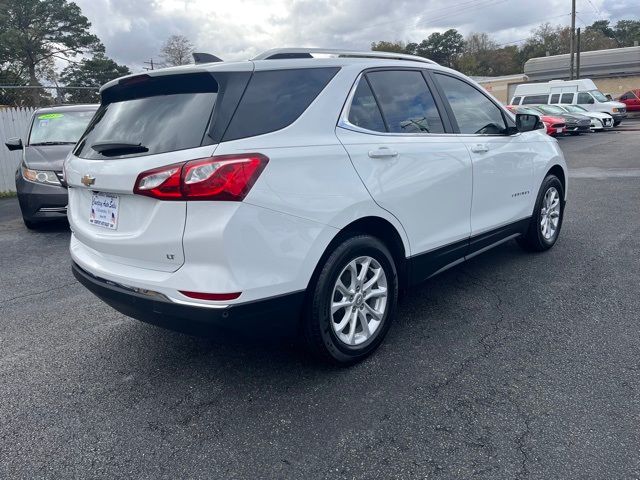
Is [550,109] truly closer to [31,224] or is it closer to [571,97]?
[571,97]

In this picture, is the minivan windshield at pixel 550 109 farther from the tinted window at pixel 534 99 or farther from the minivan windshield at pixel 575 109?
the tinted window at pixel 534 99

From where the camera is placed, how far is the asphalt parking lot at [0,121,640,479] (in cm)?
243

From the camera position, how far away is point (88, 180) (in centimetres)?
306

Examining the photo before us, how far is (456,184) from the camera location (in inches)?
153

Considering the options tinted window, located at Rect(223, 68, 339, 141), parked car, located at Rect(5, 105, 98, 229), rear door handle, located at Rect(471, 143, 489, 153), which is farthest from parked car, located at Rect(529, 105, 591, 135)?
tinted window, located at Rect(223, 68, 339, 141)

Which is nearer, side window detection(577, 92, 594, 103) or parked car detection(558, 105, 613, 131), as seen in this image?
parked car detection(558, 105, 613, 131)

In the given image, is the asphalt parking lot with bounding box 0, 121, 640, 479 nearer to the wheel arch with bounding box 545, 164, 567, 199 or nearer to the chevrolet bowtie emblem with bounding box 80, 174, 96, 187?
the chevrolet bowtie emblem with bounding box 80, 174, 96, 187

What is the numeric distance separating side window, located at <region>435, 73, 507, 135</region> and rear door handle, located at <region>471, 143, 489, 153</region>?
0.13m

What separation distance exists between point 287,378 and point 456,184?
1.85 meters

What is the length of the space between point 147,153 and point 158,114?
0.91 feet

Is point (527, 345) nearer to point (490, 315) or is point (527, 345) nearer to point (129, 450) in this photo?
point (490, 315)

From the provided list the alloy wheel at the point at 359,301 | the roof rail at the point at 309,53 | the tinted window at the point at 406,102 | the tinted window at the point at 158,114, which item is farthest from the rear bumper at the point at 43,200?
the alloy wheel at the point at 359,301

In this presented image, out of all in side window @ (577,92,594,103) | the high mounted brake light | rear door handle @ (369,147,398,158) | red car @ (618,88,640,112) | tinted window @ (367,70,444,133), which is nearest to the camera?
the high mounted brake light

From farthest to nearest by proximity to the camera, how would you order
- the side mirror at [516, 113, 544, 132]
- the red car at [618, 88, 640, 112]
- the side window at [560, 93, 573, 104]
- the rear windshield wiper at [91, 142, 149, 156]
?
1. the red car at [618, 88, 640, 112]
2. the side window at [560, 93, 573, 104]
3. the side mirror at [516, 113, 544, 132]
4. the rear windshield wiper at [91, 142, 149, 156]
